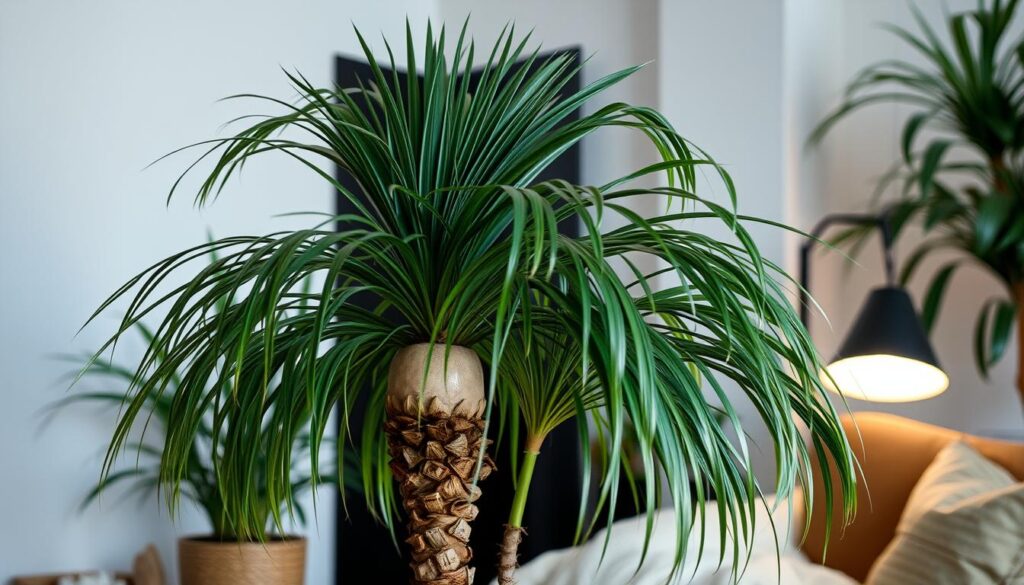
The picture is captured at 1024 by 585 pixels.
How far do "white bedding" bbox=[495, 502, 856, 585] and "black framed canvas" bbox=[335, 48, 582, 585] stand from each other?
1070mm

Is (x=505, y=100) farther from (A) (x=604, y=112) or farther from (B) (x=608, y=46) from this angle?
(B) (x=608, y=46)

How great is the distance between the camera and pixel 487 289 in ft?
4.36

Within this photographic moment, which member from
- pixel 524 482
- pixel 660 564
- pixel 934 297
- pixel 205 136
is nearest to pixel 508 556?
pixel 524 482

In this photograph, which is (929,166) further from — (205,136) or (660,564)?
(205,136)

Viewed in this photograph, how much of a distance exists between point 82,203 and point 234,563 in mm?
1259

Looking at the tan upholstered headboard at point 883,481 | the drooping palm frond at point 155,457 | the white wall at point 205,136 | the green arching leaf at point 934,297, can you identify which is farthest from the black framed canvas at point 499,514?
the green arching leaf at point 934,297

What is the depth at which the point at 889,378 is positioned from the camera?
2.72m

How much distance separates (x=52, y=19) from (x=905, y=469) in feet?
9.41

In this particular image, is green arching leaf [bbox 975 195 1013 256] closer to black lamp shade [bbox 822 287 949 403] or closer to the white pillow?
black lamp shade [bbox 822 287 949 403]

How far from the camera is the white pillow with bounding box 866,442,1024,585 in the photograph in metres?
2.20

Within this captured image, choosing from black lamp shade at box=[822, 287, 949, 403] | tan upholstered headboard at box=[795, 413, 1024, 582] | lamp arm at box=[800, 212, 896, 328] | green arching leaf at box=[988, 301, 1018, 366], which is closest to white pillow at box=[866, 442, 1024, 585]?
tan upholstered headboard at box=[795, 413, 1024, 582]

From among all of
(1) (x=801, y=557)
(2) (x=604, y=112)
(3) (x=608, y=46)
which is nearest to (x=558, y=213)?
(2) (x=604, y=112)

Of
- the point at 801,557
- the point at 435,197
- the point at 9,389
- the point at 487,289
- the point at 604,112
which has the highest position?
the point at 604,112

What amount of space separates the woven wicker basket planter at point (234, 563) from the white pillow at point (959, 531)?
165 centimetres
